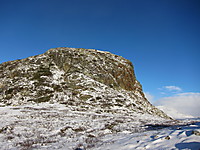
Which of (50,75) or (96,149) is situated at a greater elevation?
(50,75)

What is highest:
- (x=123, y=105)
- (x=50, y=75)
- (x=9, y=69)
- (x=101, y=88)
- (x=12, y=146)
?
(x=9, y=69)

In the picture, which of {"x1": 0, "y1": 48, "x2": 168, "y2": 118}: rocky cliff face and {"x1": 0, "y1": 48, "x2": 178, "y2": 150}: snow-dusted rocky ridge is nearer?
{"x1": 0, "y1": 48, "x2": 178, "y2": 150}: snow-dusted rocky ridge

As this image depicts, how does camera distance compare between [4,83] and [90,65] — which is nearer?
[4,83]

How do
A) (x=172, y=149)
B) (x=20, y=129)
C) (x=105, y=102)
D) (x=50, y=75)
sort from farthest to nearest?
(x=50, y=75)
(x=105, y=102)
(x=20, y=129)
(x=172, y=149)

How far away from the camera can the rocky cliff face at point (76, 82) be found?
45.4 metres

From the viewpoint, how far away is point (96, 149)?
8172 millimetres

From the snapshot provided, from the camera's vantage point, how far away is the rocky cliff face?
45438mm

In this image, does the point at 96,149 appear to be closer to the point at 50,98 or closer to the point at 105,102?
the point at 105,102

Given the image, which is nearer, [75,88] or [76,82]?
[75,88]

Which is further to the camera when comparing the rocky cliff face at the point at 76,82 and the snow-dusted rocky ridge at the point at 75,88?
the rocky cliff face at the point at 76,82

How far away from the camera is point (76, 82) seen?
57.2 meters

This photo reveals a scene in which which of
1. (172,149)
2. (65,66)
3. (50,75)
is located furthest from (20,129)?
(65,66)

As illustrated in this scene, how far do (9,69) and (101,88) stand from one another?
42856 mm

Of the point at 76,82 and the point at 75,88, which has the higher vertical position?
the point at 76,82
